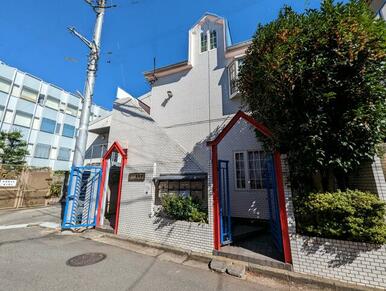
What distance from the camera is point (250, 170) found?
25.6ft

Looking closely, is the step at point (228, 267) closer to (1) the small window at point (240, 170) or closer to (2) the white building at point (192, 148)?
(2) the white building at point (192, 148)

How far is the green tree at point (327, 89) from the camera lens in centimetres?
369

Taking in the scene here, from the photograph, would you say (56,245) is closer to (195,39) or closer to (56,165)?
(195,39)

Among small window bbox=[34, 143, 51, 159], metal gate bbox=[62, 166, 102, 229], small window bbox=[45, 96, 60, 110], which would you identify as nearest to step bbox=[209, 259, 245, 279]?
metal gate bbox=[62, 166, 102, 229]

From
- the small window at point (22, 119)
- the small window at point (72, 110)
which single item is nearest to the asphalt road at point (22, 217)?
the small window at point (22, 119)

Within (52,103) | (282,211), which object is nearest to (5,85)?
(52,103)

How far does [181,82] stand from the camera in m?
10.7

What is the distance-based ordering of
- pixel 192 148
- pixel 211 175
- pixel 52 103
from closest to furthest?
pixel 211 175
pixel 192 148
pixel 52 103

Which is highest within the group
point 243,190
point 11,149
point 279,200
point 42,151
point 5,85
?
point 5,85

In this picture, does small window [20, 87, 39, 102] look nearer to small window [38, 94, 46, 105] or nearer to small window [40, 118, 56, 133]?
small window [38, 94, 46, 105]

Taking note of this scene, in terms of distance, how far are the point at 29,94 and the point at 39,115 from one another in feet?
9.23

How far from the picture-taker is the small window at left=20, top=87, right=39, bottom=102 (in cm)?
2283

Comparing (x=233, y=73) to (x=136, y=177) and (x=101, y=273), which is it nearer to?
(x=136, y=177)

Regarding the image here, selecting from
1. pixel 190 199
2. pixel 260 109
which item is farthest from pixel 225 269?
pixel 260 109
